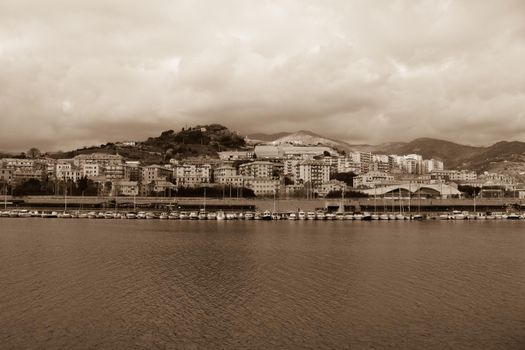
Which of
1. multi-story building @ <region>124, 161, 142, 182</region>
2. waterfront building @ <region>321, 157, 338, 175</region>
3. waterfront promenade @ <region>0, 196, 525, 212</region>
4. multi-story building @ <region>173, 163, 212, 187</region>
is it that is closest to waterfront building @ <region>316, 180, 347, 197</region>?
waterfront promenade @ <region>0, 196, 525, 212</region>

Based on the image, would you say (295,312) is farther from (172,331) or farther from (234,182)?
(234,182)

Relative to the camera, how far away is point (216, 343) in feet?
62.6

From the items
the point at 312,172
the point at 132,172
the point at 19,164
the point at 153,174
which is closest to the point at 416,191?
the point at 312,172

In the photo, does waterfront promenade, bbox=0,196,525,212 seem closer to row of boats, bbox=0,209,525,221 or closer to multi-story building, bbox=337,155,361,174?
row of boats, bbox=0,209,525,221

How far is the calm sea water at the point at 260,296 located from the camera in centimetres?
1970

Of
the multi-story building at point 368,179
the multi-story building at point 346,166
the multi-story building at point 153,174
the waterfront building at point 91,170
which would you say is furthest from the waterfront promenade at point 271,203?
the multi-story building at point 346,166

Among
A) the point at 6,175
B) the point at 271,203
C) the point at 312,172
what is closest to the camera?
the point at 271,203

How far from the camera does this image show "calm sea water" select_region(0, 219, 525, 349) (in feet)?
64.6

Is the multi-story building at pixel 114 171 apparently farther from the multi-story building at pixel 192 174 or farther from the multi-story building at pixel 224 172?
the multi-story building at pixel 224 172

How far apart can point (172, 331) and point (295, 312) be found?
18.8 feet

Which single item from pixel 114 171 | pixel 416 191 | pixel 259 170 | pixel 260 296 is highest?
pixel 259 170

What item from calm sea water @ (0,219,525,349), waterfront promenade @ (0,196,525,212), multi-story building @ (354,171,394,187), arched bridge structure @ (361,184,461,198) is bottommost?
calm sea water @ (0,219,525,349)

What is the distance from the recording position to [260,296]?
86.4 feet

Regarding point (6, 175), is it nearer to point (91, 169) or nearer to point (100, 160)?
point (91, 169)
